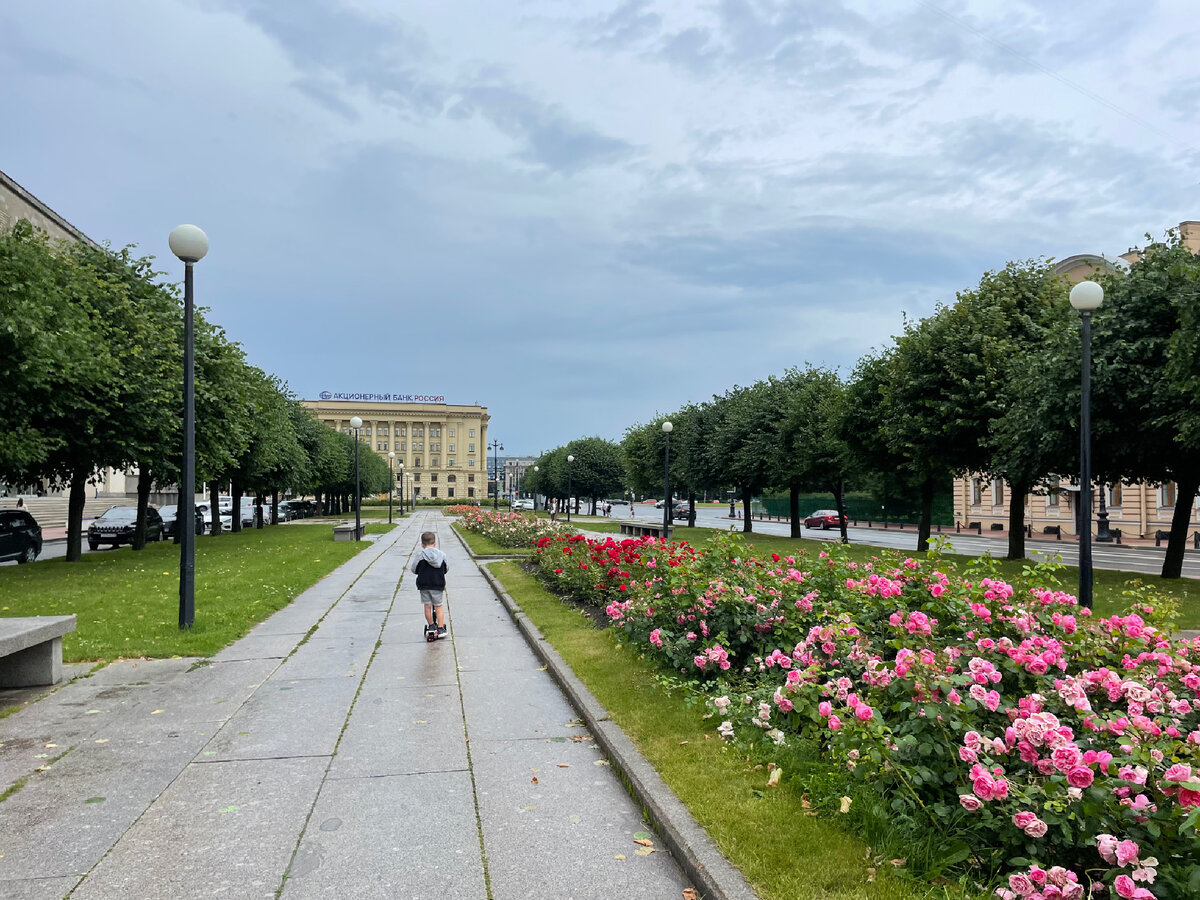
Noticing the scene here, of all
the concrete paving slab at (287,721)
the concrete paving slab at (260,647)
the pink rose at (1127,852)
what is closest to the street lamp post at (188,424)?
the concrete paving slab at (260,647)

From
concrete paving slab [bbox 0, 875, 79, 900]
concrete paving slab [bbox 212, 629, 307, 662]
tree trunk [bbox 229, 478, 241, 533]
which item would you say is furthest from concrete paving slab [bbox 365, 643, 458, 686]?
tree trunk [bbox 229, 478, 241, 533]

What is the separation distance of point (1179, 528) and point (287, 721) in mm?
19747

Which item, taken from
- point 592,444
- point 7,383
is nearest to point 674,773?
point 7,383

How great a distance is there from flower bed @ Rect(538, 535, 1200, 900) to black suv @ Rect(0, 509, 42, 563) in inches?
898

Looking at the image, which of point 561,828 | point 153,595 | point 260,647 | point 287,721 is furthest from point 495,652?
point 153,595

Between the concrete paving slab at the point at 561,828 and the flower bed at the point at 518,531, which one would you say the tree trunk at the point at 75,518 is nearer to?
the flower bed at the point at 518,531

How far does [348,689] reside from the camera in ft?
24.4

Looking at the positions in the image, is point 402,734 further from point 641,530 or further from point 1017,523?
point 641,530

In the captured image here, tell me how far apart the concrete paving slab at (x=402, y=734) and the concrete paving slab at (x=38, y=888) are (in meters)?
1.61

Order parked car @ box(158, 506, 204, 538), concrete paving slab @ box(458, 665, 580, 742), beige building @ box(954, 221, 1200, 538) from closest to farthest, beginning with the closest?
1. concrete paving slab @ box(458, 665, 580, 742)
2. parked car @ box(158, 506, 204, 538)
3. beige building @ box(954, 221, 1200, 538)

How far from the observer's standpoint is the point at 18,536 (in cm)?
2311

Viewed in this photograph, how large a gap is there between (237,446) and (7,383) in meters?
9.84

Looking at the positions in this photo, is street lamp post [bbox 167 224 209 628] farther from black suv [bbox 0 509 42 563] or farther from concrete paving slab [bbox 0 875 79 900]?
black suv [bbox 0 509 42 563]

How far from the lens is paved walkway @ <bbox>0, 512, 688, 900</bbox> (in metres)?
3.77
